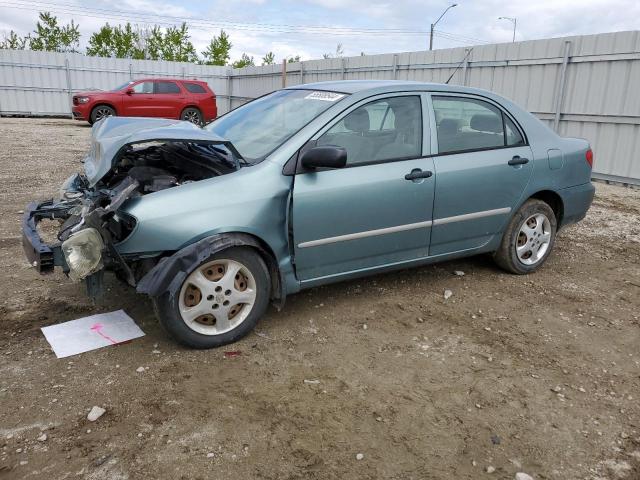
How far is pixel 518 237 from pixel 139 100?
1605 cm

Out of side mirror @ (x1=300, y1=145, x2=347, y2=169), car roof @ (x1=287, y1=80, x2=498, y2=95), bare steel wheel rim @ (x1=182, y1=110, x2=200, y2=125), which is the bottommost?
bare steel wheel rim @ (x1=182, y1=110, x2=200, y2=125)

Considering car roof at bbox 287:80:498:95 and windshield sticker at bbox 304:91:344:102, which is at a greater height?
car roof at bbox 287:80:498:95

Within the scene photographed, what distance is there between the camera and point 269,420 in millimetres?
2748

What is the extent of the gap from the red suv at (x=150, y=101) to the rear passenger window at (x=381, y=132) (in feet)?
51.0

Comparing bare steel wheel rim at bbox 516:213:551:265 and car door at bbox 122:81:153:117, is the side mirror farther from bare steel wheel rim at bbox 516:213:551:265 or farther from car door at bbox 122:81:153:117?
car door at bbox 122:81:153:117

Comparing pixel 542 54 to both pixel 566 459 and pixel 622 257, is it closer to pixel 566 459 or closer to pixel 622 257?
pixel 622 257

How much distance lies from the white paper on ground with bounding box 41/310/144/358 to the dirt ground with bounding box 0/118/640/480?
7cm

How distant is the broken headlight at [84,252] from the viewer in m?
3.01

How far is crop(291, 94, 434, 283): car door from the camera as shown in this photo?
3557 millimetres

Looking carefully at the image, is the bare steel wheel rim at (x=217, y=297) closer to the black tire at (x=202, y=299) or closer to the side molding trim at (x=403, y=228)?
the black tire at (x=202, y=299)

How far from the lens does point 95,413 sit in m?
2.75

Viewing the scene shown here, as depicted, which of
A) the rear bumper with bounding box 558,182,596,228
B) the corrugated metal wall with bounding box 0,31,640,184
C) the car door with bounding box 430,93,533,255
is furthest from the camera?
the corrugated metal wall with bounding box 0,31,640,184

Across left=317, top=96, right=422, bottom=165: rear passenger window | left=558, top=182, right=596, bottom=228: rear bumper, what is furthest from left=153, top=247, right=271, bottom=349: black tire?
left=558, top=182, right=596, bottom=228: rear bumper


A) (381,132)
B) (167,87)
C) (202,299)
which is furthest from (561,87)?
(167,87)
